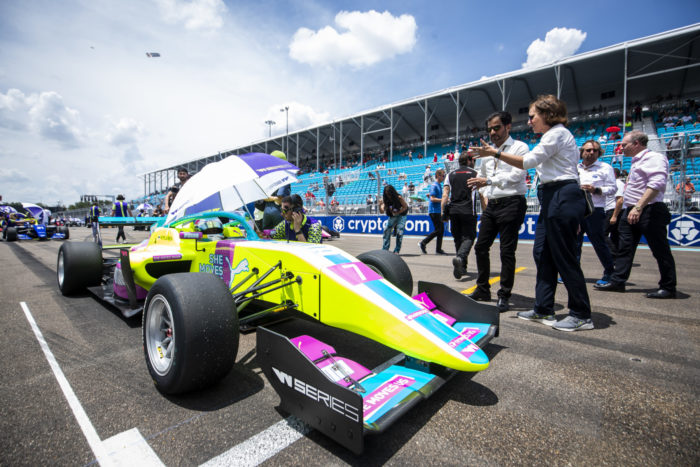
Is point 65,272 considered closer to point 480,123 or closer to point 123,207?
point 123,207

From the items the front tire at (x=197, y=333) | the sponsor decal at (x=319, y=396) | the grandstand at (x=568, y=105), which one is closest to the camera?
the sponsor decal at (x=319, y=396)

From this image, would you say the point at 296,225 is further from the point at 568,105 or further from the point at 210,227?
the point at 568,105

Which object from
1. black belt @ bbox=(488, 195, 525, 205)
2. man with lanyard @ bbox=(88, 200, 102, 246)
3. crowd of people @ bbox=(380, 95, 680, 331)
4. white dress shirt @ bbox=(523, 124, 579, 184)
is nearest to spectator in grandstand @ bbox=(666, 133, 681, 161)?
crowd of people @ bbox=(380, 95, 680, 331)

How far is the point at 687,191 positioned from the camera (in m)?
8.57

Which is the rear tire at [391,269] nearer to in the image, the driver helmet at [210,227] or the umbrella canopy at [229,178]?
the umbrella canopy at [229,178]

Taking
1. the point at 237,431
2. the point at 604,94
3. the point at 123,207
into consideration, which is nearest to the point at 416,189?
the point at 123,207

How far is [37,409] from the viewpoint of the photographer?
180 centimetres

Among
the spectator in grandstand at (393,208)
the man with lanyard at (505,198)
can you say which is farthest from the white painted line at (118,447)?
the spectator in grandstand at (393,208)

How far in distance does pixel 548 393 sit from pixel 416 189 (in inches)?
610

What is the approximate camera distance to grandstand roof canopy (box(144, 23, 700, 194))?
17.8 metres

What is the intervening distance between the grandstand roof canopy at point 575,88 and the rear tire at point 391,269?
66.1 feet

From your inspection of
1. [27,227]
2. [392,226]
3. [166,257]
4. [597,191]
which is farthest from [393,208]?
[27,227]

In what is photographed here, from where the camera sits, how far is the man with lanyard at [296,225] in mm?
3611

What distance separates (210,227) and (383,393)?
247 cm
